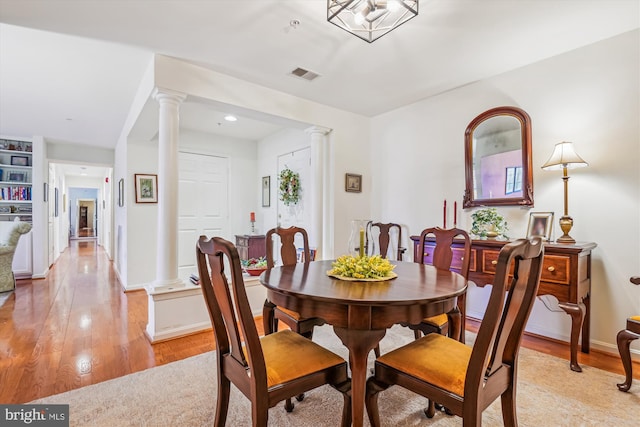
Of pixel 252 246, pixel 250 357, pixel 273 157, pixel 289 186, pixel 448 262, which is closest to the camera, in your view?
pixel 250 357

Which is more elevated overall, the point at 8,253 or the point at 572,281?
the point at 572,281

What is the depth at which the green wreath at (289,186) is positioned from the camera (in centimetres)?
480

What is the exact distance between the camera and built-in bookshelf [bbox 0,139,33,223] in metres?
5.31

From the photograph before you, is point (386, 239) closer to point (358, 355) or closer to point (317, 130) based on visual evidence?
point (317, 130)

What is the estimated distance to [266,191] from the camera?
5551 millimetres

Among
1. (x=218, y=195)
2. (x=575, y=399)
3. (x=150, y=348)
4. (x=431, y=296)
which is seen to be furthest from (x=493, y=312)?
(x=218, y=195)

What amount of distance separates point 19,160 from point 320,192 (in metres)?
5.52

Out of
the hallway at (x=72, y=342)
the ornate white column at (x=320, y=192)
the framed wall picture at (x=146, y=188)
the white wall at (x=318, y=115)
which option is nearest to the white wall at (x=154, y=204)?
the framed wall picture at (x=146, y=188)

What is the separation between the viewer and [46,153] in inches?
218

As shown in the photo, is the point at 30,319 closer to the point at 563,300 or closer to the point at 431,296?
the point at 431,296

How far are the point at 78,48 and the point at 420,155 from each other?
342 cm

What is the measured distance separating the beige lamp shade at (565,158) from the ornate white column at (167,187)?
3.13 m

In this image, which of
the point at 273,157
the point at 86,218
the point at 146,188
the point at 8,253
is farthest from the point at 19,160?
the point at 86,218

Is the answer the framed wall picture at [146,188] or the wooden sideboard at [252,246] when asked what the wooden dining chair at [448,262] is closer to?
the wooden sideboard at [252,246]
